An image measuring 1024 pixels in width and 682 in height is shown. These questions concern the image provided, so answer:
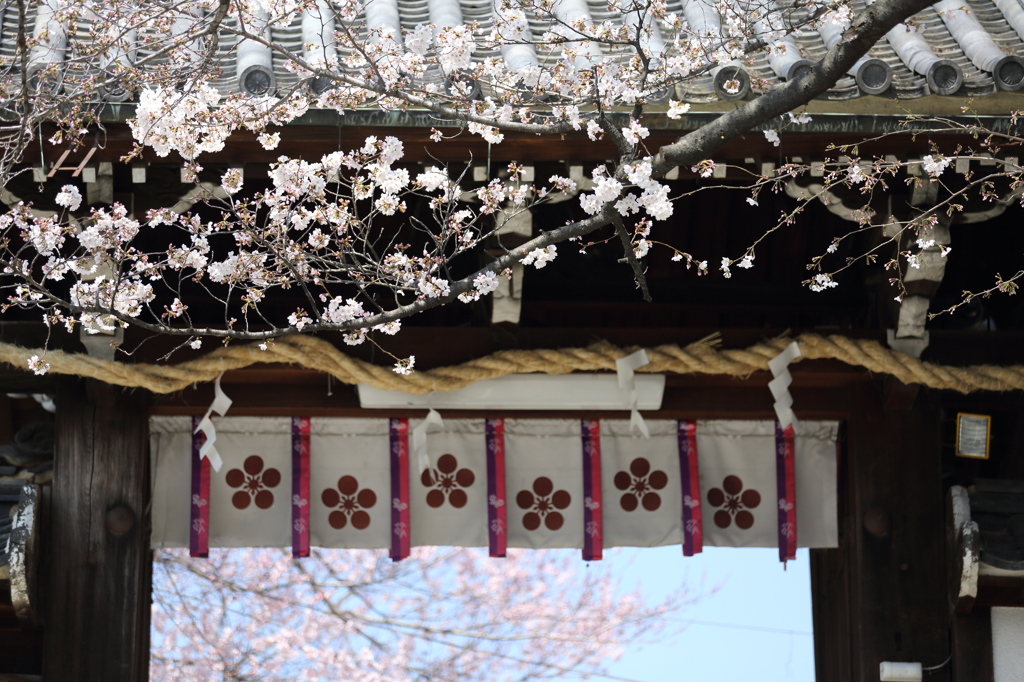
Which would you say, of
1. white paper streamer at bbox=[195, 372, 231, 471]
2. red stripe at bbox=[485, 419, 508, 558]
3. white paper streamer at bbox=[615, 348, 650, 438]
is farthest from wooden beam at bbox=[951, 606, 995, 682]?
white paper streamer at bbox=[195, 372, 231, 471]

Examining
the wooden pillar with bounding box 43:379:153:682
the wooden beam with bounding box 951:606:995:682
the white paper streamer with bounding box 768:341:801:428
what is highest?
the white paper streamer with bounding box 768:341:801:428

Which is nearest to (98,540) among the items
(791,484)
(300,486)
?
(300,486)

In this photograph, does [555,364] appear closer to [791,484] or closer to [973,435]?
[791,484]

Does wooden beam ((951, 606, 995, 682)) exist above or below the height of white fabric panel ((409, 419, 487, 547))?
below

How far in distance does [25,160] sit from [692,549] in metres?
3.02

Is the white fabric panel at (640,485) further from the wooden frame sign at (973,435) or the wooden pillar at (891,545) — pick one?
the wooden frame sign at (973,435)

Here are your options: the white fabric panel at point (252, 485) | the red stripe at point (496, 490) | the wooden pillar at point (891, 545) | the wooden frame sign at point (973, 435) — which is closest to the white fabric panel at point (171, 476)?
the white fabric panel at point (252, 485)

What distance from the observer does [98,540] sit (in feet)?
15.0

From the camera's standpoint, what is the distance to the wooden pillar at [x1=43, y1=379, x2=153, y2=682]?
4.47 m

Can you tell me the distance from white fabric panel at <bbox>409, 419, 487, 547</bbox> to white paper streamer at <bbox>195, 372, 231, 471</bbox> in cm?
79

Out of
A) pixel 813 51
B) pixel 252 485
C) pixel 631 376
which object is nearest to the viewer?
pixel 813 51

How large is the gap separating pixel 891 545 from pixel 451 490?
5.90ft

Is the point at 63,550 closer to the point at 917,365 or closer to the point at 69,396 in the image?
the point at 69,396

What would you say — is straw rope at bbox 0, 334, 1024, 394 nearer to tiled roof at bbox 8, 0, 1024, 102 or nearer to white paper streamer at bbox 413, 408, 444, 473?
white paper streamer at bbox 413, 408, 444, 473
